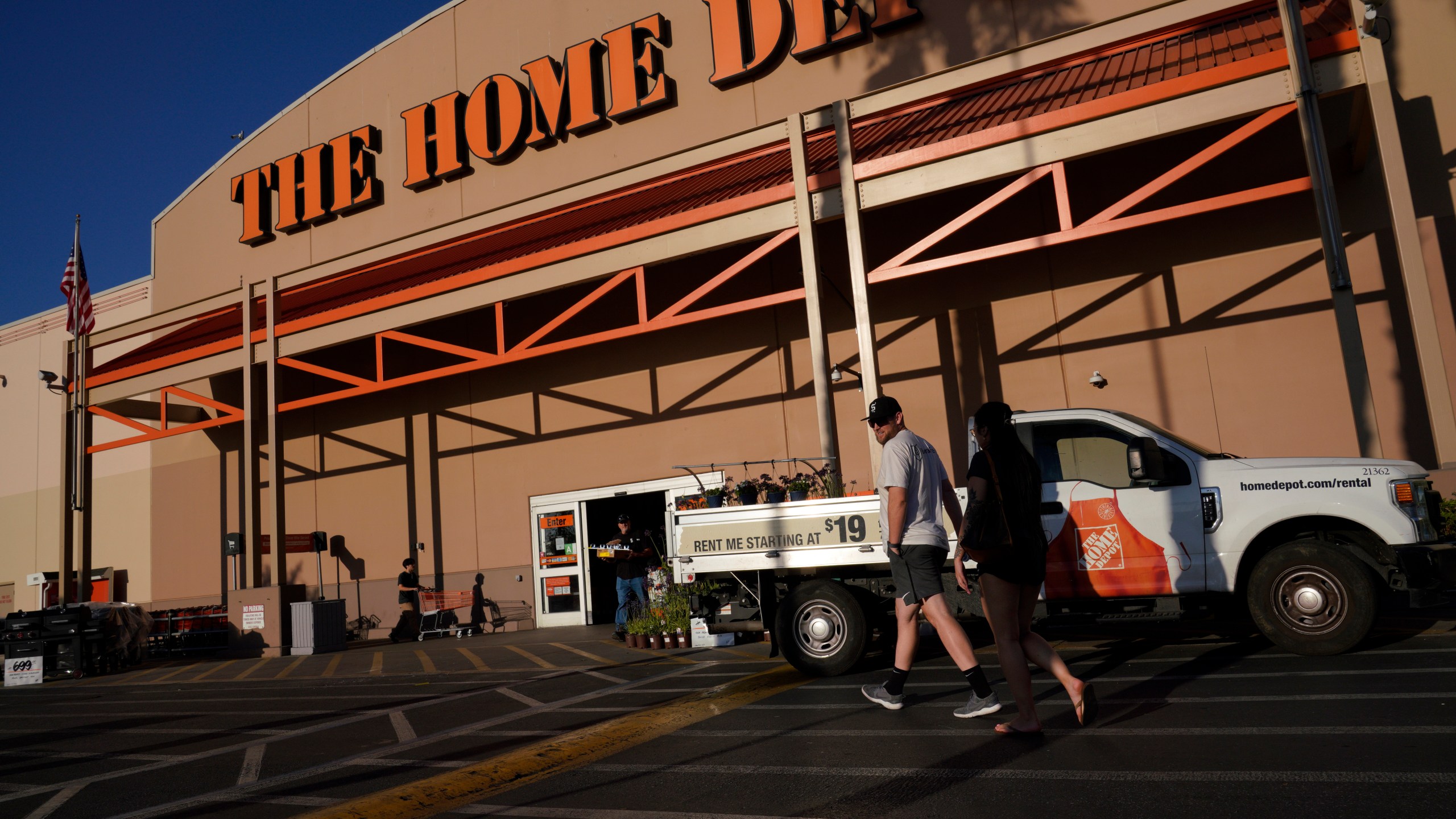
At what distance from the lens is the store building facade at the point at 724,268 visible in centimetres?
1176

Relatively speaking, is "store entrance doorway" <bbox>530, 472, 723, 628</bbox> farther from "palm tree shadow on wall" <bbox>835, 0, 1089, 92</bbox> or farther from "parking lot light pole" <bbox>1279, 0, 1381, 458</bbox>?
"parking lot light pole" <bbox>1279, 0, 1381, 458</bbox>

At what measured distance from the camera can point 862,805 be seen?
13.3 ft

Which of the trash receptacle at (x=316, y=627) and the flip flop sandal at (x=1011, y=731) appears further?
the trash receptacle at (x=316, y=627)

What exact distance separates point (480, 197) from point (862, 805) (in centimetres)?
1607

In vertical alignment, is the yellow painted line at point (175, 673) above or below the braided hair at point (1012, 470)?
below

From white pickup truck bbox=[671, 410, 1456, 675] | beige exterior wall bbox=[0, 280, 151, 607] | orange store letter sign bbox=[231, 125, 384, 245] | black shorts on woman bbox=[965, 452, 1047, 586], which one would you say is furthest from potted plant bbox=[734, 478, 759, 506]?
beige exterior wall bbox=[0, 280, 151, 607]

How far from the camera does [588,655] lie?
11.7 meters

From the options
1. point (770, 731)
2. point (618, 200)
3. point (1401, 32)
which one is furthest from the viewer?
point (618, 200)

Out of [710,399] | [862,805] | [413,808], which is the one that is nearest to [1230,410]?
[710,399]

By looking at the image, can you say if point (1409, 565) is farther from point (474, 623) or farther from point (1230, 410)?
point (474, 623)

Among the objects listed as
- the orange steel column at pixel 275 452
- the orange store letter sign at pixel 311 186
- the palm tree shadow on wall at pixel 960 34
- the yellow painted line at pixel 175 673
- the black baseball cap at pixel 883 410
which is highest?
the orange store letter sign at pixel 311 186

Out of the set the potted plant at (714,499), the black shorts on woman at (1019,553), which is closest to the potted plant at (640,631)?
the potted plant at (714,499)

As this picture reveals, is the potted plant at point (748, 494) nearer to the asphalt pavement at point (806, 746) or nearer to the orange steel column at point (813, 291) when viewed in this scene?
the orange steel column at point (813, 291)

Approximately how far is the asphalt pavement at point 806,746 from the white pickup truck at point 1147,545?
42cm
